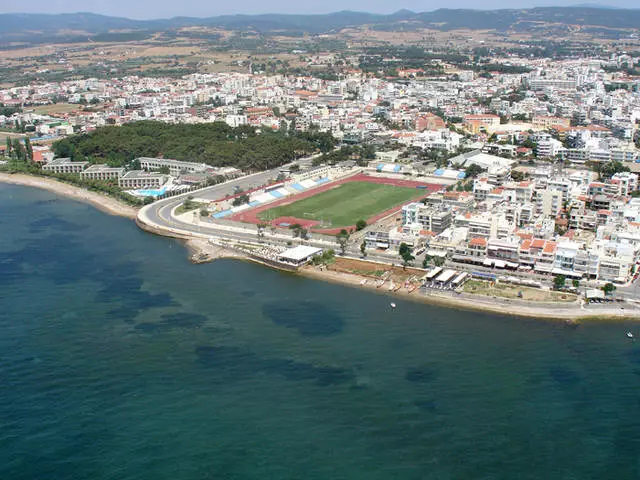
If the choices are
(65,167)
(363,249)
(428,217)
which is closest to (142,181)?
(65,167)

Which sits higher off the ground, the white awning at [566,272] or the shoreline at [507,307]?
the white awning at [566,272]

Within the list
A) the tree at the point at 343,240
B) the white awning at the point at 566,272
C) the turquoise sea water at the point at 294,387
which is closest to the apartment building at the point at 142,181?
the tree at the point at 343,240

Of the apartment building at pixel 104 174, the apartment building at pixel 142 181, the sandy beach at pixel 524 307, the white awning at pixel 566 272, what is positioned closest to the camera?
the sandy beach at pixel 524 307

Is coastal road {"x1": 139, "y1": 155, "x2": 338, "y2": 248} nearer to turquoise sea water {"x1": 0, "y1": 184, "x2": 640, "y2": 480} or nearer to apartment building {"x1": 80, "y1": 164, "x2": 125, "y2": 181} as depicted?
turquoise sea water {"x1": 0, "y1": 184, "x2": 640, "y2": 480}

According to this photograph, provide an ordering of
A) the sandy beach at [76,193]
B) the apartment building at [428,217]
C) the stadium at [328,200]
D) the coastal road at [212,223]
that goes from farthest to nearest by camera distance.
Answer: the sandy beach at [76,193] < the stadium at [328,200] < the coastal road at [212,223] < the apartment building at [428,217]

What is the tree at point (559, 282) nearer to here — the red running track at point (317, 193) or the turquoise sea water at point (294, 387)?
the turquoise sea water at point (294, 387)

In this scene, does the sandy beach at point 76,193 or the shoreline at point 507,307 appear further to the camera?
the sandy beach at point 76,193

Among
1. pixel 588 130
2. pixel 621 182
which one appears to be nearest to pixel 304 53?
pixel 588 130
